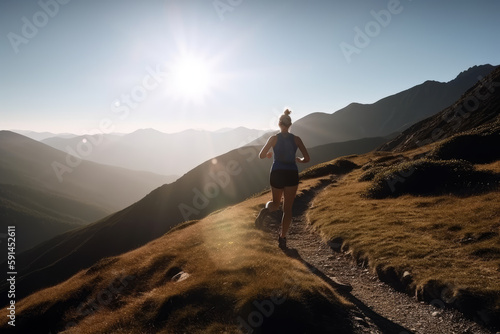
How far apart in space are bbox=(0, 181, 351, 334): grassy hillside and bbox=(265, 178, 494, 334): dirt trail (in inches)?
28.5

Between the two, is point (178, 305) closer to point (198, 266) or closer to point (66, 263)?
point (198, 266)

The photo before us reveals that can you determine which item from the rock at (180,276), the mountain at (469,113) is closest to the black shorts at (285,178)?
the rock at (180,276)

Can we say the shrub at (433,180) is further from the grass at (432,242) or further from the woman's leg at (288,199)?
the woman's leg at (288,199)

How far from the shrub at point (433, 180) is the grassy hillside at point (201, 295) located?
1446 centimetres

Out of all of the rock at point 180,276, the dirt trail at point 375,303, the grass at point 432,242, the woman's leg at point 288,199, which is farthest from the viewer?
the rock at point 180,276

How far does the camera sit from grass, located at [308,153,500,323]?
9.01m

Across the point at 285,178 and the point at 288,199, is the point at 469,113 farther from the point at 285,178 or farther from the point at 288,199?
the point at 285,178

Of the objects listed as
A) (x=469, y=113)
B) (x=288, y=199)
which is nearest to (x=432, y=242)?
(x=288, y=199)

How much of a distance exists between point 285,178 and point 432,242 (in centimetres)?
752

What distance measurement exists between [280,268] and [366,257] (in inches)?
184

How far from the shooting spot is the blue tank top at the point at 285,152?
10984 mm

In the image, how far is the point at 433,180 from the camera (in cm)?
2433

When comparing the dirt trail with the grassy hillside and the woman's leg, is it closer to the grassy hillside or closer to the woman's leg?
the grassy hillside

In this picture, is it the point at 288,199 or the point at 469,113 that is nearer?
the point at 288,199
